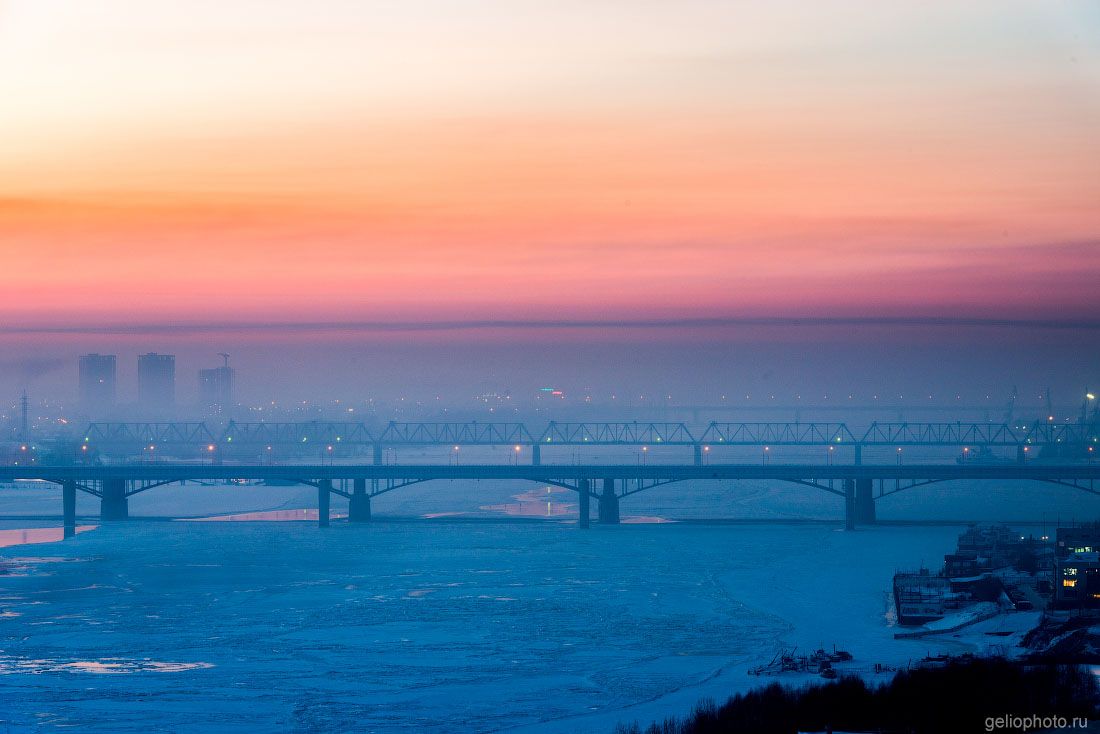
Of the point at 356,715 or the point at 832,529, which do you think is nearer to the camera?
the point at 356,715

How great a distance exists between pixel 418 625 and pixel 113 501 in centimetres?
4852

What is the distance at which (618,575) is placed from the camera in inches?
2350

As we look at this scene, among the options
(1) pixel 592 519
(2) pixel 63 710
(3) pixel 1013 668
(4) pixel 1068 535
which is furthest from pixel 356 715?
(1) pixel 592 519

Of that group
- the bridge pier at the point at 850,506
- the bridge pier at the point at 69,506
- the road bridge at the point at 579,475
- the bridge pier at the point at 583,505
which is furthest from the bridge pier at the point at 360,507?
the bridge pier at the point at 850,506

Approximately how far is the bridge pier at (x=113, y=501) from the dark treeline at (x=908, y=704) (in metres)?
62.5

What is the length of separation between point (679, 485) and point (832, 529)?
4524cm

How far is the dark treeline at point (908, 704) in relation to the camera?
30.3 m

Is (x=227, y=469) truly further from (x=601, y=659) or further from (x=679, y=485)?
(x=601, y=659)

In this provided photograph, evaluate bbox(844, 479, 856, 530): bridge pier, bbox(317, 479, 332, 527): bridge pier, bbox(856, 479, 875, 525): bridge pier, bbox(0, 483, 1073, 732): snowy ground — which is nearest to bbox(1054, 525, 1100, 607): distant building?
bbox(0, 483, 1073, 732): snowy ground

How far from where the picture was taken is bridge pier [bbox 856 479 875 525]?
84125mm

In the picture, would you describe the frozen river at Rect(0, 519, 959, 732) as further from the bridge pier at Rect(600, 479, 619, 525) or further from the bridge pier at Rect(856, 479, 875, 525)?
the bridge pier at Rect(600, 479, 619, 525)

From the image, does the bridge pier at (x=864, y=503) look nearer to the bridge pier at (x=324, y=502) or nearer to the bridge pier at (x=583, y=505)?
the bridge pier at (x=583, y=505)

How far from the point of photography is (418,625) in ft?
153

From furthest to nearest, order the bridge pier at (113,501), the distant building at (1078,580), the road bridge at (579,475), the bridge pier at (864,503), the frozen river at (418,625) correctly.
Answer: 1. the bridge pier at (113,501)
2. the road bridge at (579,475)
3. the bridge pier at (864,503)
4. the distant building at (1078,580)
5. the frozen river at (418,625)
